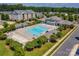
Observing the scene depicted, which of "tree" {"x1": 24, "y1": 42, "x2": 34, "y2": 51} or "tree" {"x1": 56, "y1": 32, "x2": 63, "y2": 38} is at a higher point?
"tree" {"x1": 56, "y1": 32, "x2": 63, "y2": 38}

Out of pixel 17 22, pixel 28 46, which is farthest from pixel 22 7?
pixel 28 46

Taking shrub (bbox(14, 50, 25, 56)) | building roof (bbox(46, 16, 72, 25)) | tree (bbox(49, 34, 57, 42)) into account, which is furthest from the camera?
building roof (bbox(46, 16, 72, 25))

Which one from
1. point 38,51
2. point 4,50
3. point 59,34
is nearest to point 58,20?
point 59,34

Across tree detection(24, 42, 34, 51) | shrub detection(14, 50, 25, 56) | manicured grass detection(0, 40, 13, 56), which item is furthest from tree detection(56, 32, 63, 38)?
manicured grass detection(0, 40, 13, 56)

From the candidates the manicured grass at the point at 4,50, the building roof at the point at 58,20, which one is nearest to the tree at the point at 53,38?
the building roof at the point at 58,20

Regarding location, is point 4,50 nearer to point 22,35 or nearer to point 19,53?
point 19,53

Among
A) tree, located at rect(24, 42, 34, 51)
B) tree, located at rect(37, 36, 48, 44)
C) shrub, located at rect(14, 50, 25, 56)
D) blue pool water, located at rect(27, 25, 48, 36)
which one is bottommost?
shrub, located at rect(14, 50, 25, 56)

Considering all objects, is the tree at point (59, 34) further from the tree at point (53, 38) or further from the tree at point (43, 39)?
the tree at point (43, 39)

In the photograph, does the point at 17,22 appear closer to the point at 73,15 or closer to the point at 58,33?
the point at 58,33

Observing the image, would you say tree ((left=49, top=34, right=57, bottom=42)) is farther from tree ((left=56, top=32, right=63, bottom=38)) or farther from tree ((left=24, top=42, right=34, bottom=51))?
tree ((left=24, top=42, right=34, bottom=51))
